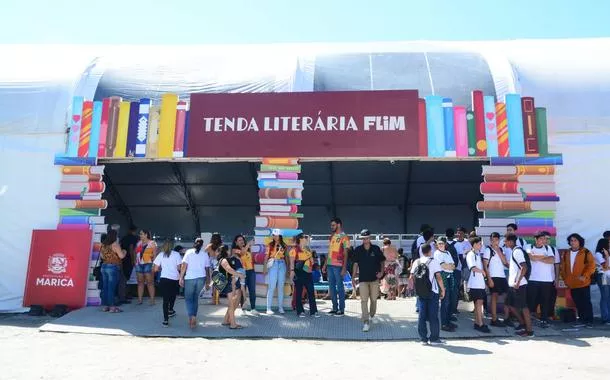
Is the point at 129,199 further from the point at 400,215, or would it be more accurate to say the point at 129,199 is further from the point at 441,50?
the point at 441,50

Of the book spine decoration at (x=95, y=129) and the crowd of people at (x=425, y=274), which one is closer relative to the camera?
the crowd of people at (x=425, y=274)

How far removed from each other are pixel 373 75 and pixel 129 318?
7068 mm

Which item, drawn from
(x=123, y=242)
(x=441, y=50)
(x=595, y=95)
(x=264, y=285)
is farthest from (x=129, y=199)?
(x=595, y=95)

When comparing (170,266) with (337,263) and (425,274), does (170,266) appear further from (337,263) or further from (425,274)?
(425,274)

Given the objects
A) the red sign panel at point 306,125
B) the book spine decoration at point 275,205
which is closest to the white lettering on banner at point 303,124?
the red sign panel at point 306,125

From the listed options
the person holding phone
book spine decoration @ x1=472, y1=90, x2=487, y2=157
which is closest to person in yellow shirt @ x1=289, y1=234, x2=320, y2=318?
the person holding phone

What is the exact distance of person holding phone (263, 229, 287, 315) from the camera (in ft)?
28.5

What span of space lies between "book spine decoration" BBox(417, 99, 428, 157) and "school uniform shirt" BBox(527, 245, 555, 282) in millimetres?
2753

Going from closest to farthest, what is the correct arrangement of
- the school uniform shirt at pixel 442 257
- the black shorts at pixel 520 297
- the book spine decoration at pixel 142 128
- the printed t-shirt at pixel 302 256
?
the school uniform shirt at pixel 442 257
the black shorts at pixel 520 297
the printed t-shirt at pixel 302 256
the book spine decoration at pixel 142 128

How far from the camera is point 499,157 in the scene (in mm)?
9422

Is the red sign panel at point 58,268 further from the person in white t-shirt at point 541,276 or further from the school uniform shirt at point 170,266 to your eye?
the person in white t-shirt at point 541,276

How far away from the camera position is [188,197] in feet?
48.0

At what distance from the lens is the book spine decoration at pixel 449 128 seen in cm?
948

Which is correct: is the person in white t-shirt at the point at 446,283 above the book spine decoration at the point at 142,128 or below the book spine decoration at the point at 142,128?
below
